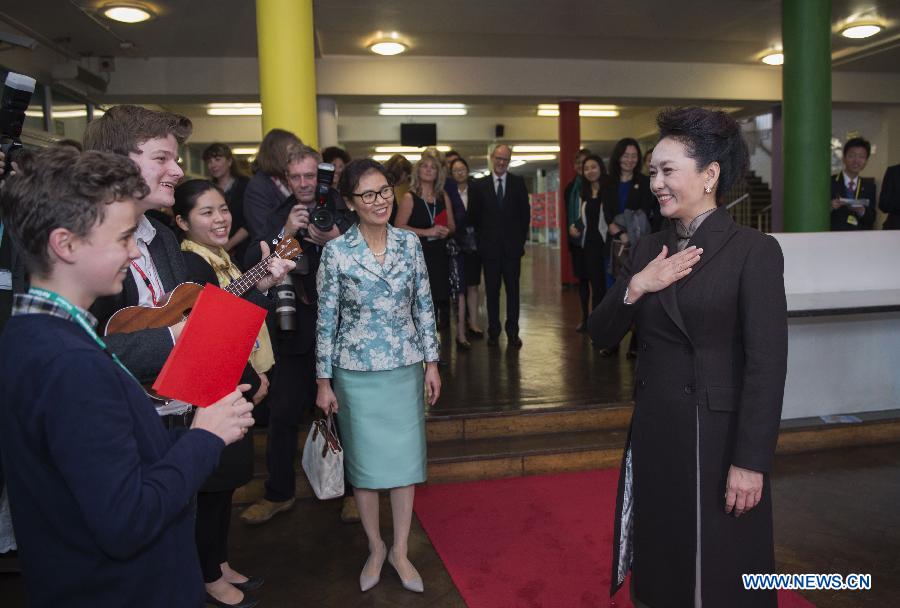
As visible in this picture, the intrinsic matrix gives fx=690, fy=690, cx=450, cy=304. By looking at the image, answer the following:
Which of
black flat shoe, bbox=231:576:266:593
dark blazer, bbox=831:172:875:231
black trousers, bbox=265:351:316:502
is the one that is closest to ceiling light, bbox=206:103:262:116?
dark blazer, bbox=831:172:875:231

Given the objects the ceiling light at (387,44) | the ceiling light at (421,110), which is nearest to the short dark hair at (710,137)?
the ceiling light at (387,44)

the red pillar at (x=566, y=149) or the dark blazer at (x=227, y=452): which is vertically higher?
the red pillar at (x=566, y=149)

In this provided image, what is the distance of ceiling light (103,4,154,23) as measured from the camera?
7070 millimetres

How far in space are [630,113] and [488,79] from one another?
6646mm

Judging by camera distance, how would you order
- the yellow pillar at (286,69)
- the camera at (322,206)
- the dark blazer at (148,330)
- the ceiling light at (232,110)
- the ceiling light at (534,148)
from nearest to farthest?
the dark blazer at (148,330)
the camera at (322,206)
the yellow pillar at (286,69)
the ceiling light at (232,110)
the ceiling light at (534,148)

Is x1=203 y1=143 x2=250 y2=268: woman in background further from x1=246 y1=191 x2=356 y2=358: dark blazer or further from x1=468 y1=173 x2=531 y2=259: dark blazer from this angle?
x1=468 y1=173 x2=531 y2=259: dark blazer

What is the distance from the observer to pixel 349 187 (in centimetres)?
279

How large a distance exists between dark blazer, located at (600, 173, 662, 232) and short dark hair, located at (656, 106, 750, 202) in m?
3.79

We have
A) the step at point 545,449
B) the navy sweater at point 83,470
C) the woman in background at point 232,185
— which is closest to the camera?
the navy sweater at point 83,470

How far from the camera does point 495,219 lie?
20.5 ft

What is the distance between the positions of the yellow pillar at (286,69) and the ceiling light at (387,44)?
3.96m

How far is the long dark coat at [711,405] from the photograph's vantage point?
1723 mm

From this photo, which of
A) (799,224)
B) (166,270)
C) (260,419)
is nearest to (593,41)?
(799,224)

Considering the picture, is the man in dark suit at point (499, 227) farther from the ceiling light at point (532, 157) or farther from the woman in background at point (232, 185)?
the ceiling light at point (532, 157)
